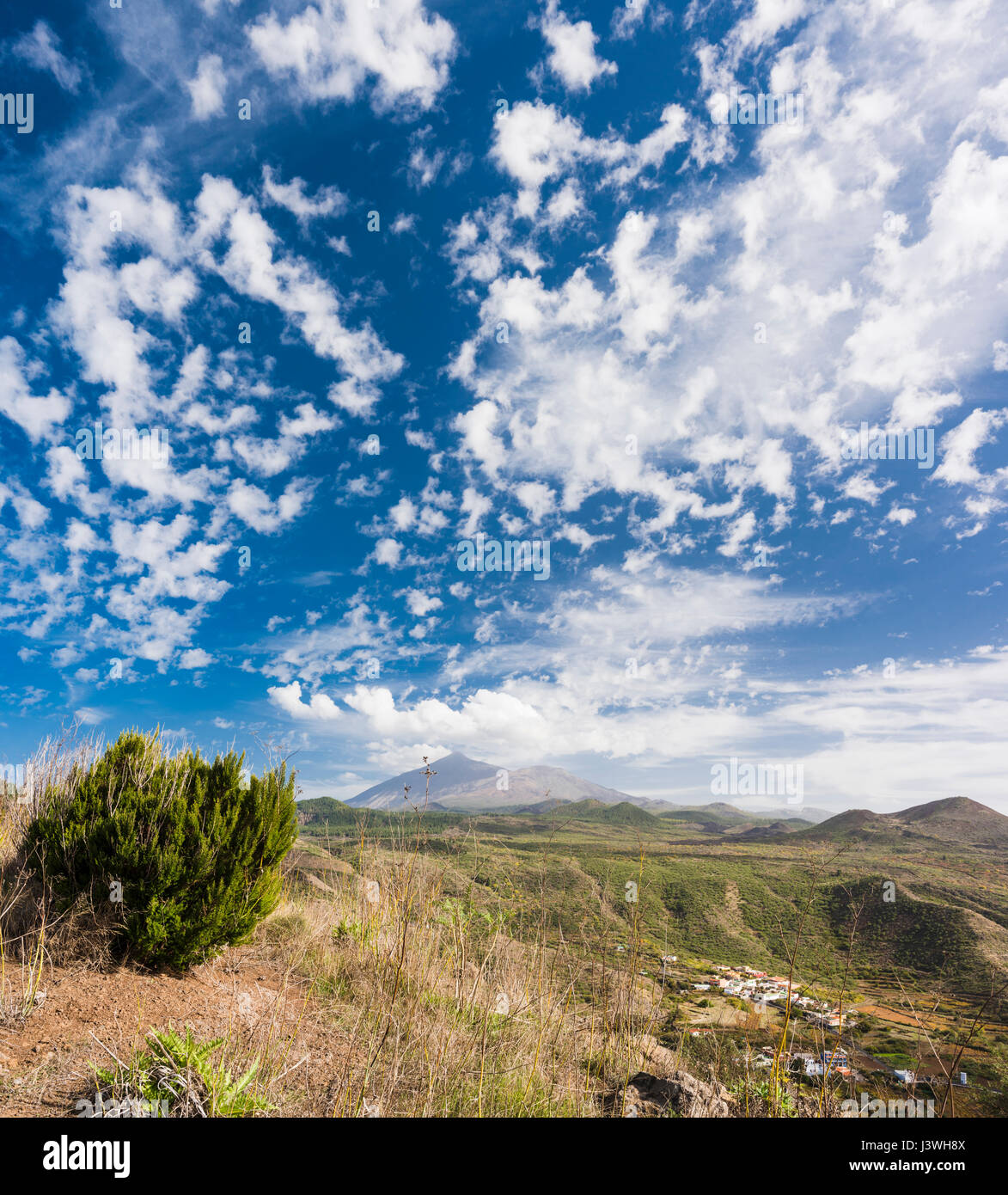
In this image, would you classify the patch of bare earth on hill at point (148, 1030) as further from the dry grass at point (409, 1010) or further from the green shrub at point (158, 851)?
the green shrub at point (158, 851)

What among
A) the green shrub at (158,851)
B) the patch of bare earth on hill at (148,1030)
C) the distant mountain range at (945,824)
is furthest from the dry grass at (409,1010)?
the distant mountain range at (945,824)

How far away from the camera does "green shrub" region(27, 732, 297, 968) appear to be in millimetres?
5230

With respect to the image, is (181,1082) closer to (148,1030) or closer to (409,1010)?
(148,1030)

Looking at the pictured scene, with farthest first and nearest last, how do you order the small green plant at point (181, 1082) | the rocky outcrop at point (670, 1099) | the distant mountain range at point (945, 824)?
1. the distant mountain range at point (945, 824)
2. the rocky outcrop at point (670, 1099)
3. the small green plant at point (181, 1082)

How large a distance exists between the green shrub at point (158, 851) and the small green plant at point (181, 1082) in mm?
2004

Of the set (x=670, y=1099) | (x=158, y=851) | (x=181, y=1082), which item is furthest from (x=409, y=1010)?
(x=158, y=851)

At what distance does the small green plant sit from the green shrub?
6.58ft

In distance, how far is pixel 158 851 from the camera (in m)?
5.29

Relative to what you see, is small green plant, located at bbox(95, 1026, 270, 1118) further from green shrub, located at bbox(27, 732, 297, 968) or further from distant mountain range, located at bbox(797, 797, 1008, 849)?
distant mountain range, located at bbox(797, 797, 1008, 849)

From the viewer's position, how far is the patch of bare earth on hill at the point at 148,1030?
3379 mm
